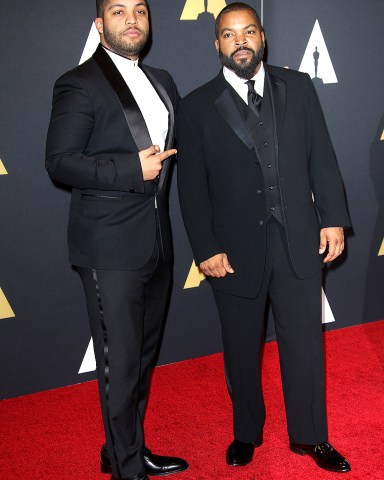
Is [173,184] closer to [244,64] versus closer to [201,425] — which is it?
[244,64]

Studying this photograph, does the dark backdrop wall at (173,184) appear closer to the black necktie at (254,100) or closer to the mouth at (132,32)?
the mouth at (132,32)

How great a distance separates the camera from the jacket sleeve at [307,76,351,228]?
8.30 ft

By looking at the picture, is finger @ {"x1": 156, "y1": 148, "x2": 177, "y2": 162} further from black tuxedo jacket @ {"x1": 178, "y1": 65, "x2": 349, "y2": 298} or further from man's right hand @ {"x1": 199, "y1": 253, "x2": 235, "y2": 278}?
man's right hand @ {"x1": 199, "y1": 253, "x2": 235, "y2": 278}

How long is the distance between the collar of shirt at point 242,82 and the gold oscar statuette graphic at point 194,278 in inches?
53.9

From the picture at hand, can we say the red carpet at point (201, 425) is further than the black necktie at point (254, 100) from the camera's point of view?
Yes

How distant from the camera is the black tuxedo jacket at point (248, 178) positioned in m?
2.46

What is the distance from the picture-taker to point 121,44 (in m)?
2.40

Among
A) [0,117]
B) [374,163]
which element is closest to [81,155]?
[0,117]

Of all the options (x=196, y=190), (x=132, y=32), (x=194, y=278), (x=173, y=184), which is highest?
(x=132, y=32)

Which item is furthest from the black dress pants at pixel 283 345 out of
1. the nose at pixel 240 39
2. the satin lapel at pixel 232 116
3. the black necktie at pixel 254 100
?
the nose at pixel 240 39

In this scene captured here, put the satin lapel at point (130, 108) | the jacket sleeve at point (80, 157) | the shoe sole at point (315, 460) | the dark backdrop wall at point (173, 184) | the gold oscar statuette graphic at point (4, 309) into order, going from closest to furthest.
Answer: the jacket sleeve at point (80, 157), the satin lapel at point (130, 108), the shoe sole at point (315, 460), the dark backdrop wall at point (173, 184), the gold oscar statuette graphic at point (4, 309)

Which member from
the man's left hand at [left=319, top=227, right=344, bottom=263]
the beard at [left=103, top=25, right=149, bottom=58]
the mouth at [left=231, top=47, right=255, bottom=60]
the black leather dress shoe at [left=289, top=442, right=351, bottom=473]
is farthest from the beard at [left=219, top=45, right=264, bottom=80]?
the black leather dress shoe at [left=289, top=442, right=351, bottom=473]

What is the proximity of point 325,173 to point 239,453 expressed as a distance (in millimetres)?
1218

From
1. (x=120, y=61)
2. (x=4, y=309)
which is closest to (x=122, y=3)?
(x=120, y=61)
